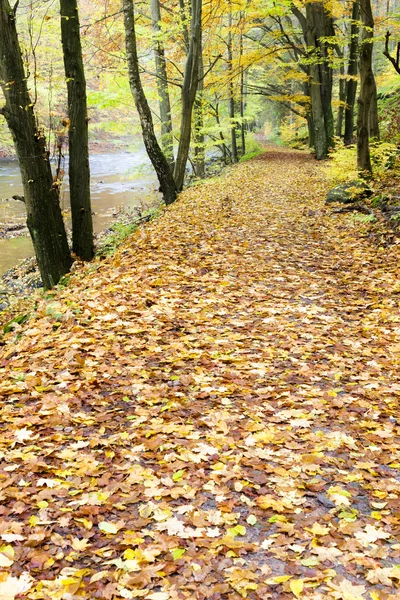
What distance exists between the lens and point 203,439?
139 inches

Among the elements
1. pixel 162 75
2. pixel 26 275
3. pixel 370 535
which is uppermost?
pixel 162 75

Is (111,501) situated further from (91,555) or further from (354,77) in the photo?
(354,77)

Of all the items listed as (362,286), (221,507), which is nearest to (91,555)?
(221,507)

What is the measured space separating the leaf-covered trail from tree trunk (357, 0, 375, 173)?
5209 millimetres

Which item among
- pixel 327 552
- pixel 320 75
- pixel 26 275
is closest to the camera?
pixel 327 552

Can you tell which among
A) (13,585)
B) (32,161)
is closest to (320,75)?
(32,161)

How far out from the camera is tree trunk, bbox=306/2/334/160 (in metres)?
19.5

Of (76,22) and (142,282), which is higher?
(76,22)

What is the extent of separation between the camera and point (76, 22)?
7645 mm

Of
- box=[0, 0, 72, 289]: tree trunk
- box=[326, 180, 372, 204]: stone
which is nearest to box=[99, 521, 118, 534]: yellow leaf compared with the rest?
box=[0, 0, 72, 289]: tree trunk

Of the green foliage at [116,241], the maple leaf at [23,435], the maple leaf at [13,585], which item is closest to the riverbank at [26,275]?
the green foliage at [116,241]

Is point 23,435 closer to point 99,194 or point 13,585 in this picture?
point 13,585

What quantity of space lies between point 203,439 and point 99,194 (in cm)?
2262

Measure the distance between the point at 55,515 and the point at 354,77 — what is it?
20819mm
